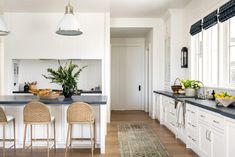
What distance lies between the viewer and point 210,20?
15.9 ft

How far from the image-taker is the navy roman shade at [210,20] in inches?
182

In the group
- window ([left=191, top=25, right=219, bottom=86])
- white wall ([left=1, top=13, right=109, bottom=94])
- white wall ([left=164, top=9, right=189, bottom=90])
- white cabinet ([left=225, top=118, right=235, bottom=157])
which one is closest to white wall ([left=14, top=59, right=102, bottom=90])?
white wall ([left=1, top=13, right=109, bottom=94])

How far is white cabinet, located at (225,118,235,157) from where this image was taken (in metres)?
2.89

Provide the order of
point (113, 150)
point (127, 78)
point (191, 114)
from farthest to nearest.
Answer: point (127, 78) < point (113, 150) < point (191, 114)

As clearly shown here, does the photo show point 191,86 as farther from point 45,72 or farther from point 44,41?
point 45,72

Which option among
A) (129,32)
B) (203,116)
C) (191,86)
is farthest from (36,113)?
(129,32)

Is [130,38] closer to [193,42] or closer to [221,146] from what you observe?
[193,42]

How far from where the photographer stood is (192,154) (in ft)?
14.6

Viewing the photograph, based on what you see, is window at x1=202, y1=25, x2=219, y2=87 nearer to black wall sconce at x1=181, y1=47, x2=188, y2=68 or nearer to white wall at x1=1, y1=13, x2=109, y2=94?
black wall sconce at x1=181, y1=47, x2=188, y2=68

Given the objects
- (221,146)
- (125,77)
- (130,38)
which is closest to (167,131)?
(221,146)

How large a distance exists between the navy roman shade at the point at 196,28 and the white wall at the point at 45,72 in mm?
2920

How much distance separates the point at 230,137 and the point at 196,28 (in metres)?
3.24

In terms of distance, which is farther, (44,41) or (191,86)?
(44,41)

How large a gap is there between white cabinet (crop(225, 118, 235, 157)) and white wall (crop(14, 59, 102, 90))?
510 cm
